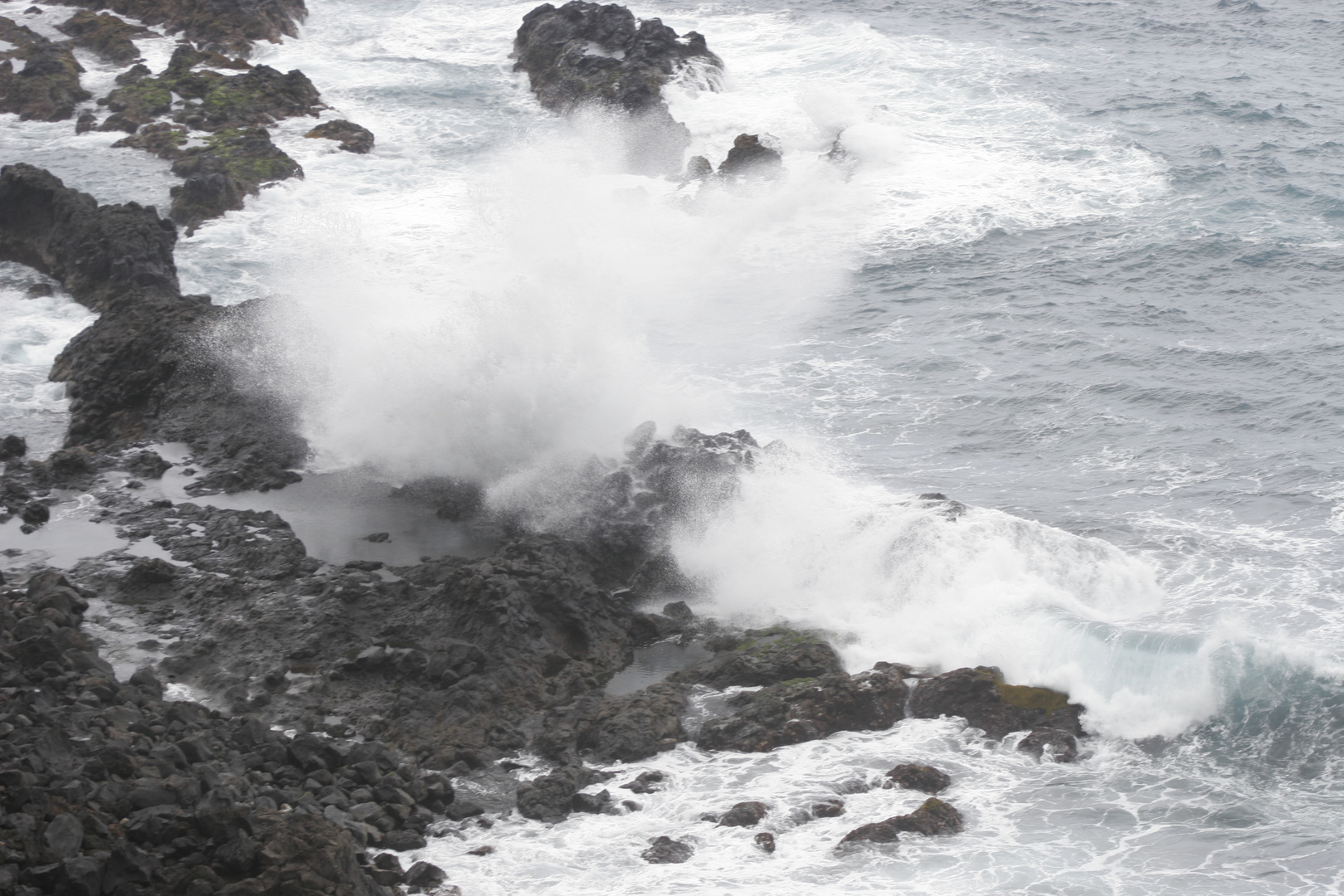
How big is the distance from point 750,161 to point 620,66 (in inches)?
312

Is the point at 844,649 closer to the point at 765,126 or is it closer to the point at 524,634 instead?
the point at 524,634

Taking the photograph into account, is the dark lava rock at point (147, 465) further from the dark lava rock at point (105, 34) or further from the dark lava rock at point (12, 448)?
the dark lava rock at point (105, 34)

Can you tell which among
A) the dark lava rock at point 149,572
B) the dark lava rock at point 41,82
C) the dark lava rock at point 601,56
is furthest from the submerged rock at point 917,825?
the dark lava rock at point 41,82

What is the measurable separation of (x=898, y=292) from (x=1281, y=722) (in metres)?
15.8

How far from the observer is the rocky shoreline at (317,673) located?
11.7 m

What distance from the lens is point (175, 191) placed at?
3206 cm

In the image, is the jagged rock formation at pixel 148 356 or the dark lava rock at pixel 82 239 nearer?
the jagged rock formation at pixel 148 356

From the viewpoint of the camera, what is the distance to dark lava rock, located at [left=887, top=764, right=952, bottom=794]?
1434 cm

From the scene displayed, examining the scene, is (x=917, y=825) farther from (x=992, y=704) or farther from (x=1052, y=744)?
(x=992, y=704)

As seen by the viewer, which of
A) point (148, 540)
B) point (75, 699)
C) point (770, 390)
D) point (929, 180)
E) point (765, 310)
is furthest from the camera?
point (929, 180)

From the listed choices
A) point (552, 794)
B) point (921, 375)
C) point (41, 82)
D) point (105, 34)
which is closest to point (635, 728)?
point (552, 794)

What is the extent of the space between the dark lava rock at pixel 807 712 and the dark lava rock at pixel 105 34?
34926 millimetres

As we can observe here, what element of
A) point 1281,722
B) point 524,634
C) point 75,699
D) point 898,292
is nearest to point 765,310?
point 898,292

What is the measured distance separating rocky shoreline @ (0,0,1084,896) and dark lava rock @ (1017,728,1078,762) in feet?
0.09
